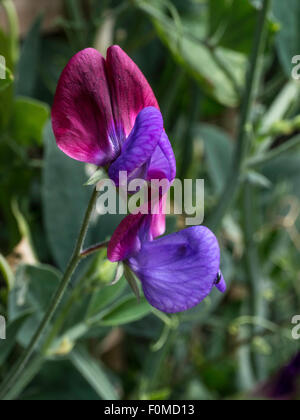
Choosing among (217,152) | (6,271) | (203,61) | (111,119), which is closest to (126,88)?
(111,119)

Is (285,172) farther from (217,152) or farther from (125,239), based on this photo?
(125,239)

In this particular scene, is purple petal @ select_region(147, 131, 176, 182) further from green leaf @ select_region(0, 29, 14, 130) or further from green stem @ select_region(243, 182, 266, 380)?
green stem @ select_region(243, 182, 266, 380)

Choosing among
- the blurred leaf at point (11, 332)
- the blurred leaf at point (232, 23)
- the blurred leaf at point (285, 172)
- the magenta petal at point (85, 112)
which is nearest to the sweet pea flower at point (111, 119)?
the magenta petal at point (85, 112)

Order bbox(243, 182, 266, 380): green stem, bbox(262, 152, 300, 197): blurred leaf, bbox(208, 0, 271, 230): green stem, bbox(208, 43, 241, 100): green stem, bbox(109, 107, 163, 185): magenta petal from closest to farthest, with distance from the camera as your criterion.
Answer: bbox(109, 107, 163, 185): magenta petal < bbox(208, 0, 271, 230): green stem < bbox(208, 43, 241, 100): green stem < bbox(243, 182, 266, 380): green stem < bbox(262, 152, 300, 197): blurred leaf

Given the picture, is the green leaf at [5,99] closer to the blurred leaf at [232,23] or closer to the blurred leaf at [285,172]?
the blurred leaf at [232,23]

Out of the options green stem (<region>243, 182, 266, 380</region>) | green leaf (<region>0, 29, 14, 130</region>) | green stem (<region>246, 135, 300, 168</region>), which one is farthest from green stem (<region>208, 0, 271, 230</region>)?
green leaf (<region>0, 29, 14, 130</region>)

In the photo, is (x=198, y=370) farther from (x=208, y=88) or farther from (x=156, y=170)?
(x=156, y=170)
